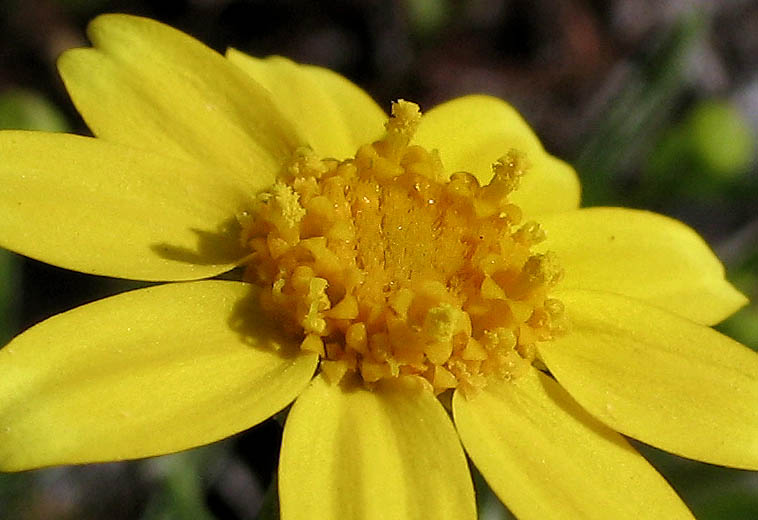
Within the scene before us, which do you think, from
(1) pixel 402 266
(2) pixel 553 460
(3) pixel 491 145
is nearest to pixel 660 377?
(2) pixel 553 460

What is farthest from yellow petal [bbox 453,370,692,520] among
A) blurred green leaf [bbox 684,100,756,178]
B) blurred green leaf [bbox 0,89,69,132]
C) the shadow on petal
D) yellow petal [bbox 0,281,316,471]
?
blurred green leaf [bbox 684,100,756,178]

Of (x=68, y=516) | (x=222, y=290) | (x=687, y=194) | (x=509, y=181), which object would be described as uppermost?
(x=509, y=181)

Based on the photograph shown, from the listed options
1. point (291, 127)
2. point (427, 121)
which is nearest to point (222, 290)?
point (291, 127)

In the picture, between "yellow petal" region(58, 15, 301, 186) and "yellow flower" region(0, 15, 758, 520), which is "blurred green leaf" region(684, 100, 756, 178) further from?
"yellow petal" region(58, 15, 301, 186)

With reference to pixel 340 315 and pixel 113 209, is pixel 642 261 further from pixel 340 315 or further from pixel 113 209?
pixel 113 209

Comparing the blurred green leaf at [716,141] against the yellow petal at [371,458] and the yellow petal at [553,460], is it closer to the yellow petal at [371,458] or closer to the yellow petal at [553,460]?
the yellow petal at [553,460]

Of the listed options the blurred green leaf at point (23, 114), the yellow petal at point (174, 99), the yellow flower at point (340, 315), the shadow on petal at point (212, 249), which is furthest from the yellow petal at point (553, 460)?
the blurred green leaf at point (23, 114)

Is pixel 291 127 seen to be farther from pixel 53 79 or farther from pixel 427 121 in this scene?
pixel 53 79
